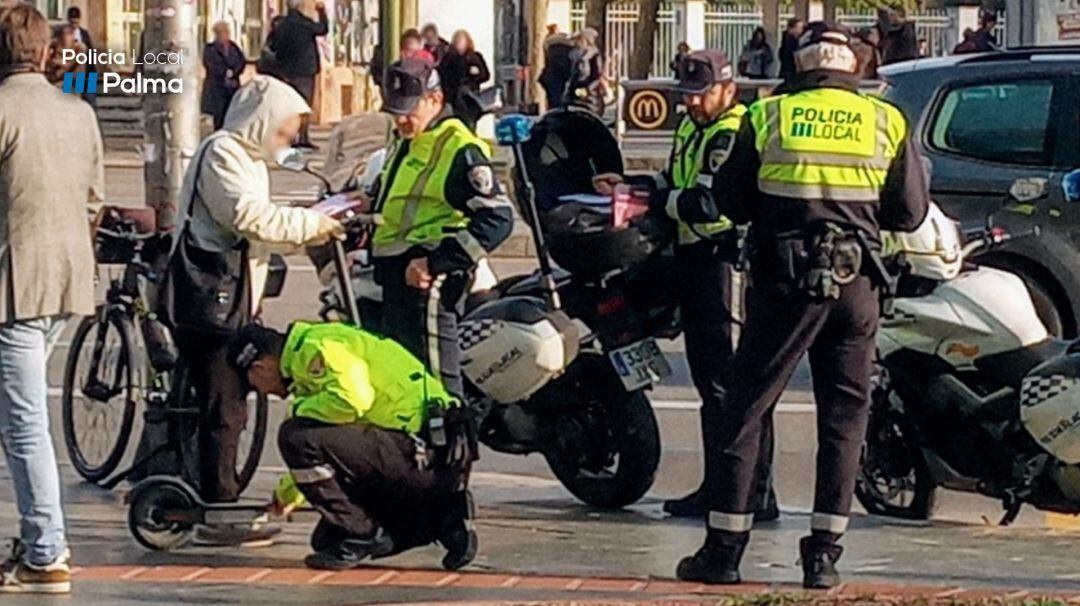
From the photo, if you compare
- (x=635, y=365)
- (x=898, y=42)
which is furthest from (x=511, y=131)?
(x=898, y=42)

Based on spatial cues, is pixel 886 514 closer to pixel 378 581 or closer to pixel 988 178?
pixel 378 581

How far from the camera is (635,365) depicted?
31.7 ft

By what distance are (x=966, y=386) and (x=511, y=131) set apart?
6.59 ft

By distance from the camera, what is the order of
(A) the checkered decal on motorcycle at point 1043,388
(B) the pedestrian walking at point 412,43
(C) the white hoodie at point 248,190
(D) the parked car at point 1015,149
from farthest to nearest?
(B) the pedestrian walking at point 412,43 < (D) the parked car at point 1015,149 < (A) the checkered decal on motorcycle at point 1043,388 < (C) the white hoodie at point 248,190

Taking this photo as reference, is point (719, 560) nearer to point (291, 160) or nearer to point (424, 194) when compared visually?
point (424, 194)

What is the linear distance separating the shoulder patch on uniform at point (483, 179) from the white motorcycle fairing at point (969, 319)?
1.60 m

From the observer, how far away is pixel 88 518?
31.2 ft

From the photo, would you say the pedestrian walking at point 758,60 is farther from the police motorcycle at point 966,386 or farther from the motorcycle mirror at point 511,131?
the police motorcycle at point 966,386

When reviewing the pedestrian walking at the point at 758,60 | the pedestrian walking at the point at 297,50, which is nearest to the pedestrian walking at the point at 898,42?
the pedestrian walking at the point at 758,60

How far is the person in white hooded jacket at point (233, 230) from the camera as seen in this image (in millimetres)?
8656

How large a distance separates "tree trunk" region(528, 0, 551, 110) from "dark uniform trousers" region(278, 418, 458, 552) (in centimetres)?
2692

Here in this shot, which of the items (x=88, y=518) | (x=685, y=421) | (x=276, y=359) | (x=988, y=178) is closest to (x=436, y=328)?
(x=276, y=359)

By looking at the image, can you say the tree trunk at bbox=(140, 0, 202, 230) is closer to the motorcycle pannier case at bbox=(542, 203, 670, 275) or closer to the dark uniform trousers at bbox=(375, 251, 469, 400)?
the dark uniform trousers at bbox=(375, 251, 469, 400)

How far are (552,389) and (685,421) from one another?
2636mm
